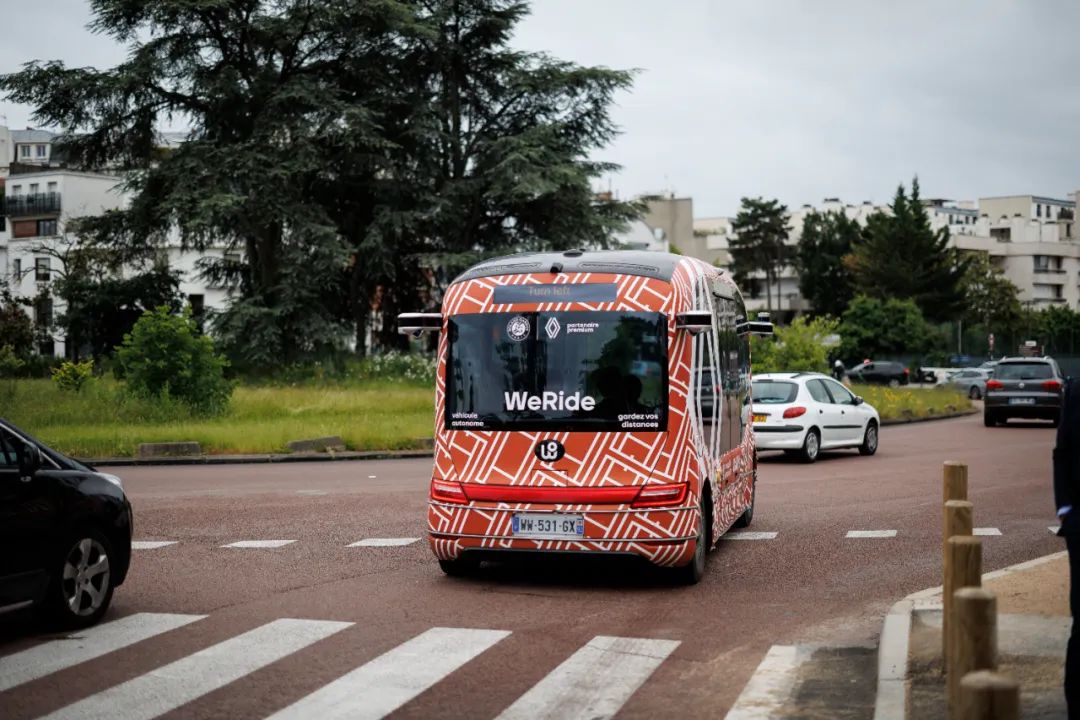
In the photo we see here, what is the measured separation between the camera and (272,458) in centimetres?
2466

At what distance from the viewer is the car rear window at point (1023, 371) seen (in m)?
33.6

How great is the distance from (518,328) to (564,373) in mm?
503

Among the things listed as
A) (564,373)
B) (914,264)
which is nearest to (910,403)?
(564,373)

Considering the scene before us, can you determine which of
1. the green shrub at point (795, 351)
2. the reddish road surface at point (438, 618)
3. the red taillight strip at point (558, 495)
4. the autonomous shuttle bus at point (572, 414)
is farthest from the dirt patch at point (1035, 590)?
the green shrub at point (795, 351)

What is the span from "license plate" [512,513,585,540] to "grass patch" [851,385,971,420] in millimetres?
29761

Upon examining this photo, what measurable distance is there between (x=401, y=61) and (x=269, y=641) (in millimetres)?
42609

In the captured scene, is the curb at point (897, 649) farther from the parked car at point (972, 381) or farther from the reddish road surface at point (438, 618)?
the parked car at point (972, 381)

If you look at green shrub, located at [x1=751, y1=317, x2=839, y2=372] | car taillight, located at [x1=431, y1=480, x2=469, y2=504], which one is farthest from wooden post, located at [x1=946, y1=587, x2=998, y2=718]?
green shrub, located at [x1=751, y1=317, x2=839, y2=372]

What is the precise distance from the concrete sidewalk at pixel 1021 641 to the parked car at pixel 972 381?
174ft

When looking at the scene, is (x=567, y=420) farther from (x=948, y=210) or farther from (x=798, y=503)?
(x=948, y=210)

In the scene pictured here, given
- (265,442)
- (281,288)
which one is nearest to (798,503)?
(265,442)

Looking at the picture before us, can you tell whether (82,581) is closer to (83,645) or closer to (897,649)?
(83,645)

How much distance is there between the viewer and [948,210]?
162 m

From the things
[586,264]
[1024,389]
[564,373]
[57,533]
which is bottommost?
[57,533]
